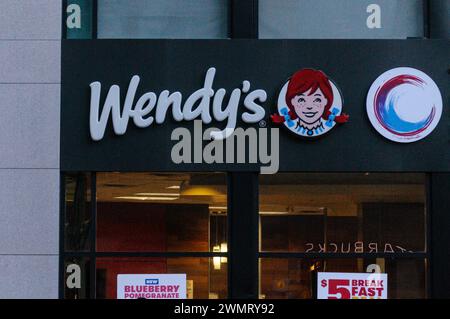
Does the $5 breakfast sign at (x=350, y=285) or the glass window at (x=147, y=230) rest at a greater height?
the glass window at (x=147, y=230)

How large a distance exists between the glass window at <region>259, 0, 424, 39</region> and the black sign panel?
9.5 inches

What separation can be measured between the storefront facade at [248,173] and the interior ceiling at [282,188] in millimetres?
19

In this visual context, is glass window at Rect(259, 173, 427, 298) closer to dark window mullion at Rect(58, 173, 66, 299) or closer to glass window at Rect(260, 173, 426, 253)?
glass window at Rect(260, 173, 426, 253)

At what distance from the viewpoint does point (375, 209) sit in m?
20.4

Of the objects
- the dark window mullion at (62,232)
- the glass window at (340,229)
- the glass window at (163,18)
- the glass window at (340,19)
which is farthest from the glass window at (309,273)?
the glass window at (163,18)

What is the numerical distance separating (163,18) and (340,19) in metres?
2.42

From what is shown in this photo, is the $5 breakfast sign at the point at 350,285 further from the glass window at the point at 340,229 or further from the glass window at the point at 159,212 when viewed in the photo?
the glass window at the point at 159,212

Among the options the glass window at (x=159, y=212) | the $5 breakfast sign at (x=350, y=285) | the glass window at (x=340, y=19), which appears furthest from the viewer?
the glass window at (x=340, y=19)

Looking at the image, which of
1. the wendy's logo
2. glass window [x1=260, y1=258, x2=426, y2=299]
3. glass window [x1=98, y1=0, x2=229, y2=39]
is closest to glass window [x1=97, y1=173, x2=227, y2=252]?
glass window [x1=260, y1=258, x2=426, y2=299]

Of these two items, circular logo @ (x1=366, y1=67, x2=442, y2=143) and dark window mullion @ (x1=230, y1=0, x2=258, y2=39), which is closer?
circular logo @ (x1=366, y1=67, x2=442, y2=143)

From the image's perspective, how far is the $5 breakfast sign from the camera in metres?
20.3

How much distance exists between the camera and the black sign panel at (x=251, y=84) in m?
20.4

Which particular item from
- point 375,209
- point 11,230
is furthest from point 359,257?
point 11,230

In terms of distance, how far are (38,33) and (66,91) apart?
88 centimetres
